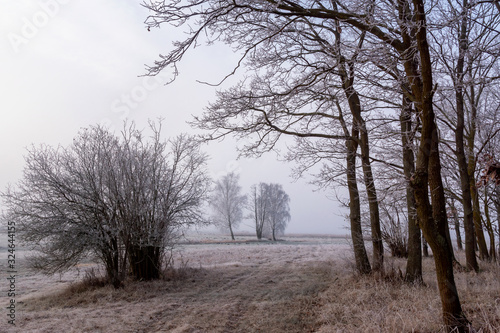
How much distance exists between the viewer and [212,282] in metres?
11.8

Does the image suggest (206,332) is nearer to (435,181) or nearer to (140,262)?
(435,181)

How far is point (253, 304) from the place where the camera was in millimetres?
8219

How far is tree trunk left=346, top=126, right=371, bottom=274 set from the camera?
1020 cm

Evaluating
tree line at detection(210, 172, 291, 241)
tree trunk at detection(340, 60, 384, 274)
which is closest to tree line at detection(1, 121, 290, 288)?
tree trunk at detection(340, 60, 384, 274)

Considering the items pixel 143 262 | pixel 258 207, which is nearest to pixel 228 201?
pixel 258 207

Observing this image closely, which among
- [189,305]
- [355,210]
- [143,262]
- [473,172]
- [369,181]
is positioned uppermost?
[473,172]

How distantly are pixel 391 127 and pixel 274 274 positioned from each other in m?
6.72

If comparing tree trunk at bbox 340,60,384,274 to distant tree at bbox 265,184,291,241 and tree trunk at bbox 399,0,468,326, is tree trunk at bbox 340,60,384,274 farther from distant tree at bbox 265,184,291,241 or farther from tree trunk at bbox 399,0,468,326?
distant tree at bbox 265,184,291,241

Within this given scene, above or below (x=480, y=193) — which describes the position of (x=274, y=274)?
below

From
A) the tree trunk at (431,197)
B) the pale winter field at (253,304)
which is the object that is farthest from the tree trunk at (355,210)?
the tree trunk at (431,197)

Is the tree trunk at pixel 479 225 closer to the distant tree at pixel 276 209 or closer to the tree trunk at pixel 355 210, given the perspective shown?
the tree trunk at pixel 355 210

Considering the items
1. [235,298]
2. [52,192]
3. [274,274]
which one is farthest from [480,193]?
[52,192]

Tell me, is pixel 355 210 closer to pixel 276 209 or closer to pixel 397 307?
pixel 397 307

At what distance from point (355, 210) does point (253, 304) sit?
14.2 ft
